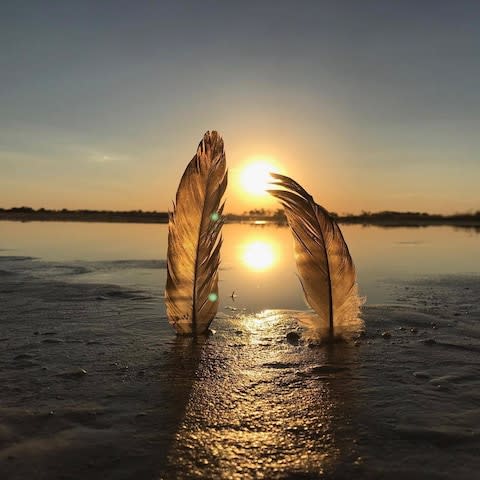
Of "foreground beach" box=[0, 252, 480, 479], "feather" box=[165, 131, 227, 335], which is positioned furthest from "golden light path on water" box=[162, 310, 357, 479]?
"feather" box=[165, 131, 227, 335]

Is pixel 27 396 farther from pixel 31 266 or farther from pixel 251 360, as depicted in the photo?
pixel 31 266

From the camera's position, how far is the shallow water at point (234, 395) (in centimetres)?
248

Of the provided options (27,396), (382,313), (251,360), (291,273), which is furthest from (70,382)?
(291,273)

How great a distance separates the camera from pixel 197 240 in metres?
A: 5.33

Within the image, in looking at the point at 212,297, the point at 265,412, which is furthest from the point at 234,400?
the point at 212,297

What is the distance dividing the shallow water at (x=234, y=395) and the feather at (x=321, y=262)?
0.35 m

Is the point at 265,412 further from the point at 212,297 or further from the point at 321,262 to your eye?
the point at 321,262

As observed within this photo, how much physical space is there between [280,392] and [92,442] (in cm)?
136

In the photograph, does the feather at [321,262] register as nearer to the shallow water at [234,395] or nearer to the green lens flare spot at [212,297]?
the shallow water at [234,395]

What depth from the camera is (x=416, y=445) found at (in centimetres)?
268

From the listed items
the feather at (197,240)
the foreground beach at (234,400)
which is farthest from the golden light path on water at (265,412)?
the feather at (197,240)

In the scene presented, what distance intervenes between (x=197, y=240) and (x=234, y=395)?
2240 millimetres

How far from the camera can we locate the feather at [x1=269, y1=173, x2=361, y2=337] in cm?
528

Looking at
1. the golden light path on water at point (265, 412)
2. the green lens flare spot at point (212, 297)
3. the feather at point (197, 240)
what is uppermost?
the feather at point (197, 240)
